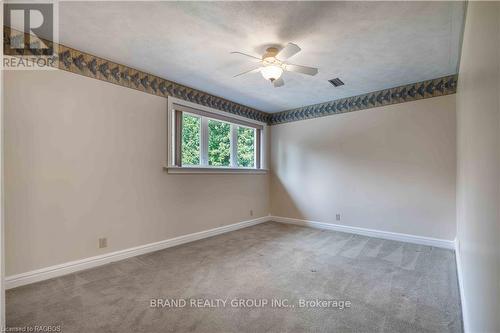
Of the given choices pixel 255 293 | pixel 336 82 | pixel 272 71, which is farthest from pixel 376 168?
pixel 255 293

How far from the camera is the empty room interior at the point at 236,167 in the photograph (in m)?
1.95

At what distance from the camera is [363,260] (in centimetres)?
325

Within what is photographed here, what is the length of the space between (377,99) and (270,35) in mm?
2682

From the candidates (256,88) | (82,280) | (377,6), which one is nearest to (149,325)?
(82,280)

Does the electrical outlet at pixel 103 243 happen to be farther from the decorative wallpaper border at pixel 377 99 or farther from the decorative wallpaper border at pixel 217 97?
the decorative wallpaper border at pixel 377 99

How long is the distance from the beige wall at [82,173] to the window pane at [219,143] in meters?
0.68

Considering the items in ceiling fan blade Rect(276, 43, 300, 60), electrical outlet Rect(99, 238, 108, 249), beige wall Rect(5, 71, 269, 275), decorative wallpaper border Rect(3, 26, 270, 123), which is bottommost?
electrical outlet Rect(99, 238, 108, 249)

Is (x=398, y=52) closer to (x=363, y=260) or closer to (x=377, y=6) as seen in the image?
(x=377, y=6)

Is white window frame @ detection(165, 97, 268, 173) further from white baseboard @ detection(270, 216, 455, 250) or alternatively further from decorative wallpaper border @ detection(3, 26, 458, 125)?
white baseboard @ detection(270, 216, 455, 250)

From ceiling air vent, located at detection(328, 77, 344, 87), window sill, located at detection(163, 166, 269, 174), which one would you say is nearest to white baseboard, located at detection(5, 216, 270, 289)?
window sill, located at detection(163, 166, 269, 174)

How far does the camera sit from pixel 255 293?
7.82 ft

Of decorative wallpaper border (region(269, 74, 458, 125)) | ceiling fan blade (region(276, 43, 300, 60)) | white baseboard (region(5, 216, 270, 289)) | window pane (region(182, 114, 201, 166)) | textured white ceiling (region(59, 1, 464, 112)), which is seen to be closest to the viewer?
textured white ceiling (region(59, 1, 464, 112))

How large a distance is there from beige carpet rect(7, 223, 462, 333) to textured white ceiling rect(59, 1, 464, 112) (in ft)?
8.22

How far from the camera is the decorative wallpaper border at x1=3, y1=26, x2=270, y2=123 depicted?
279 cm
